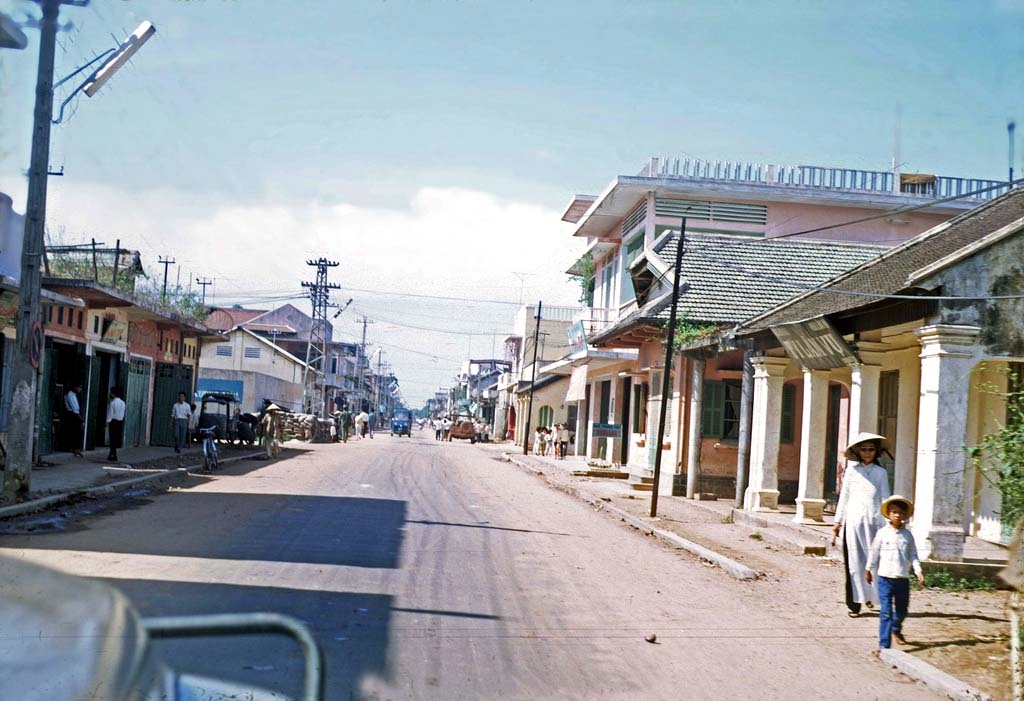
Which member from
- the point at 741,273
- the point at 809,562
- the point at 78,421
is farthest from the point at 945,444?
the point at 78,421

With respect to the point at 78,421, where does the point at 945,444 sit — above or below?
above

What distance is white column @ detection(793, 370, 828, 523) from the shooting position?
658 inches

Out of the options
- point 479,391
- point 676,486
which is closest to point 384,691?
point 676,486

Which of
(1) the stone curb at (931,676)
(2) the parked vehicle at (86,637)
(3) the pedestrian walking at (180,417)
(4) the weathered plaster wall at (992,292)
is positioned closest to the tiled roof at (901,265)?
(4) the weathered plaster wall at (992,292)

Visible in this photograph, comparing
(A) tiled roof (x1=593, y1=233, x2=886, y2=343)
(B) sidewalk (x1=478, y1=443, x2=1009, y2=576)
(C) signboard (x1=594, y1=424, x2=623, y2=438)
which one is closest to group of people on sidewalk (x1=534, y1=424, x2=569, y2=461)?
(C) signboard (x1=594, y1=424, x2=623, y2=438)

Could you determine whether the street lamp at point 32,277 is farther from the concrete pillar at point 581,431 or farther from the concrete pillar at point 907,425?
the concrete pillar at point 581,431

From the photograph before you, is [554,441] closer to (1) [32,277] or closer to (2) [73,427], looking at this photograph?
(2) [73,427]

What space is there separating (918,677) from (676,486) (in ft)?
56.4

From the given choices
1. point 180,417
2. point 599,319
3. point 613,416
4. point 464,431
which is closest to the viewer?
point 180,417

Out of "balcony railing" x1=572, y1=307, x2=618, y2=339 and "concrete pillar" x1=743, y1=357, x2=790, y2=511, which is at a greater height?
"balcony railing" x1=572, y1=307, x2=618, y2=339

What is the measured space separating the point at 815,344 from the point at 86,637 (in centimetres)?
1390

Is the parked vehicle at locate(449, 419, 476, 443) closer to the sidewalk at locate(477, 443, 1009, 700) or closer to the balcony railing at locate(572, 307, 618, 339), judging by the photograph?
the balcony railing at locate(572, 307, 618, 339)

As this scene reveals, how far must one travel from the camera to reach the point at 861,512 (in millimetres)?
9859

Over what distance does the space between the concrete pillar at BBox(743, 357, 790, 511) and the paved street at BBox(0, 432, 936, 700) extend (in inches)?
119
